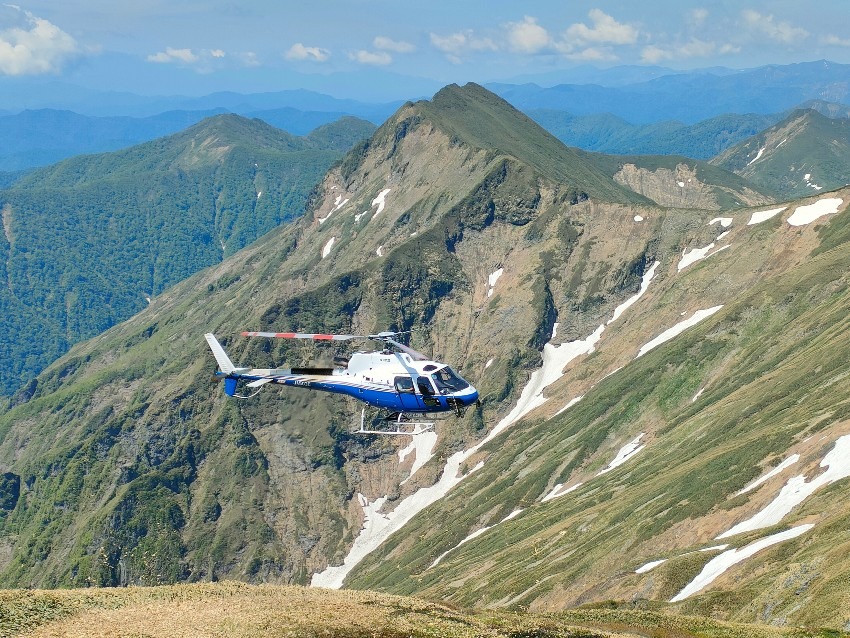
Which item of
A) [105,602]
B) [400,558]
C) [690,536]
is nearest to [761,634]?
[105,602]

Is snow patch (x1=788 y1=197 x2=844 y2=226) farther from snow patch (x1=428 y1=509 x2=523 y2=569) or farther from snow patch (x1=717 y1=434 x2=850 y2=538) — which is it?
snow patch (x1=717 y1=434 x2=850 y2=538)

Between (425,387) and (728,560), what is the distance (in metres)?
35.3

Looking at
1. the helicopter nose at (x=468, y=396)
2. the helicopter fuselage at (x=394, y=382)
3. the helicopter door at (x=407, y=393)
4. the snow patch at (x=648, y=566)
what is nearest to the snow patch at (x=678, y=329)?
the snow patch at (x=648, y=566)

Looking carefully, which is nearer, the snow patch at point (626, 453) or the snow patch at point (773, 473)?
the snow patch at point (773, 473)

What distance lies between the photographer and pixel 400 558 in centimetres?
16850

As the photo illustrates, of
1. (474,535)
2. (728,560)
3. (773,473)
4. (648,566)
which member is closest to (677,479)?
(773,473)

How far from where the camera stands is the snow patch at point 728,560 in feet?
236

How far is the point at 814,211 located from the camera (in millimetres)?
192625

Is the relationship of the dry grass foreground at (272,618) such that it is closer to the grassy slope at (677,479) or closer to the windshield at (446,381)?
the grassy slope at (677,479)

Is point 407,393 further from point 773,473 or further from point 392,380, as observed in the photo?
point 773,473

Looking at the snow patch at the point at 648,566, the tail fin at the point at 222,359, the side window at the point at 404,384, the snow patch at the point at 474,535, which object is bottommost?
the snow patch at the point at 474,535

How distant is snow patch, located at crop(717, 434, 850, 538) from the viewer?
8488cm

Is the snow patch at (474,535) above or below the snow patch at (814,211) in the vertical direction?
below

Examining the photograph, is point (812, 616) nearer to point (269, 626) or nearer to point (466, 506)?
point (269, 626)
